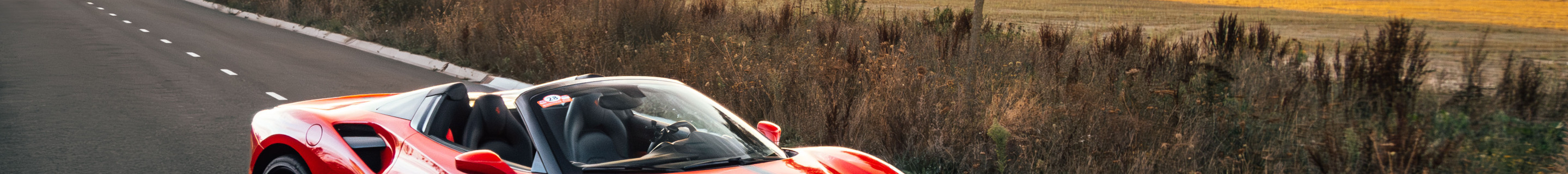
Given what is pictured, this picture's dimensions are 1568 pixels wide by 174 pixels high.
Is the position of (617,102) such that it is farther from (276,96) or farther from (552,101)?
(276,96)

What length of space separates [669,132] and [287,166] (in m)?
1.47

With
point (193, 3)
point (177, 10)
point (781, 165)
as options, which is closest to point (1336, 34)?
point (781, 165)

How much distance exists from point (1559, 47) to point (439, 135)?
8.45 m

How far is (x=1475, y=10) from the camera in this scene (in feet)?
36.6

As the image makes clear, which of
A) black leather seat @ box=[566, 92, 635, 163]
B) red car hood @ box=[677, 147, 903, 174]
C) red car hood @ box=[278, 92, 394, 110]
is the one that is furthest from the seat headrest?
red car hood @ box=[278, 92, 394, 110]

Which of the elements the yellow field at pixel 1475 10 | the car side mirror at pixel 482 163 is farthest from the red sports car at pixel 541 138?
the yellow field at pixel 1475 10

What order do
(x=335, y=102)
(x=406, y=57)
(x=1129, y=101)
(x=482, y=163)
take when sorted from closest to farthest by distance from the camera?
1. (x=482, y=163)
2. (x=335, y=102)
3. (x=1129, y=101)
4. (x=406, y=57)

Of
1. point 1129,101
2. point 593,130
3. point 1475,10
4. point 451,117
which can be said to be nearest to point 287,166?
point 451,117

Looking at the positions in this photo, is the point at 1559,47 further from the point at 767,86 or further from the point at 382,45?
the point at 382,45

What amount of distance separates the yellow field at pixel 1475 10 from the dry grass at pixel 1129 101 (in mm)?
1561

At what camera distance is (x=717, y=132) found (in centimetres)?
387

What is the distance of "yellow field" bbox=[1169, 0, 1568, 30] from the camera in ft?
31.1

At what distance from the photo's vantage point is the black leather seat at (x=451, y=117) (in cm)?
367

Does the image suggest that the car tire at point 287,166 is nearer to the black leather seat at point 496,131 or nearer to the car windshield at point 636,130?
the black leather seat at point 496,131
